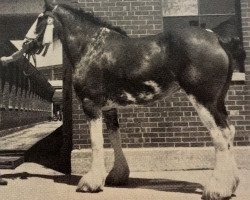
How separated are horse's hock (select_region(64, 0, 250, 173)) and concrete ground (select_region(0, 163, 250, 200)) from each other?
236 mm

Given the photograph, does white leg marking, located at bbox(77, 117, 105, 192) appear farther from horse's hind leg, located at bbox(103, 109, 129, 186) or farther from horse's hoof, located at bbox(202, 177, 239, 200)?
horse's hoof, located at bbox(202, 177, 239, 200)

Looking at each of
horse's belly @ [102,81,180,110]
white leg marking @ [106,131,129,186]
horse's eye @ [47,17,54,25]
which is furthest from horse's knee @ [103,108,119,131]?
horse's eye @ [47,17,54,25]

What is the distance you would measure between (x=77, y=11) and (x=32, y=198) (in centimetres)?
285

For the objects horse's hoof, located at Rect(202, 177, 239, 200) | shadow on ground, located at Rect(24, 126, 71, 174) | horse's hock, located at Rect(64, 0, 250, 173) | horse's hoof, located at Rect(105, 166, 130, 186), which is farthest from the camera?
shadow on ground, located at Rect(24, 126, 71, 174)

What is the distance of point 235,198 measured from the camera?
13.8 ft

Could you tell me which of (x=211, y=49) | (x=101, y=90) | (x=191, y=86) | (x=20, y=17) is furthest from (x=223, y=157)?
(x=20, y=17)

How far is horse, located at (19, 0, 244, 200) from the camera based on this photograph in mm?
4203

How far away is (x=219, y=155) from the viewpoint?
4.15 metres

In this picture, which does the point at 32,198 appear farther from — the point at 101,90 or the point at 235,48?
the point at 235,48

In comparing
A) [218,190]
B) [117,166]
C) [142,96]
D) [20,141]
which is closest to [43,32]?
[142,96]

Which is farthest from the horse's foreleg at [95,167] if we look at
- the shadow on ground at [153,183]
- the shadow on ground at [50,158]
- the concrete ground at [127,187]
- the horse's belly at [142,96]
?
the shadow on ground at [50,158]

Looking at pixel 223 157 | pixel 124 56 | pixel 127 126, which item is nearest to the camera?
pixel 223 157

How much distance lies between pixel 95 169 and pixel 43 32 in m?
2.22

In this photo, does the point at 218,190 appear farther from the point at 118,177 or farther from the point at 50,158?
the point at 50,158
